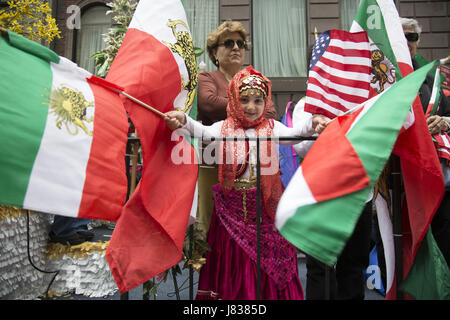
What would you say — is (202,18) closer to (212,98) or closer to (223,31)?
(223,31)

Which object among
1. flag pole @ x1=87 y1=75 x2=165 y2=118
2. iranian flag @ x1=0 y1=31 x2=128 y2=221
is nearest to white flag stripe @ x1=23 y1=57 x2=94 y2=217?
iranian flag @ x1=0 y1=31 x2=128 y2=221

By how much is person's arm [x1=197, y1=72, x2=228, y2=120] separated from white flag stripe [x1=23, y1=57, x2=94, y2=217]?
1248 millimetres

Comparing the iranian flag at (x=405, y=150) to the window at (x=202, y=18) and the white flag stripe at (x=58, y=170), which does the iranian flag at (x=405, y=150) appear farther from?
the window at (x=202, y=18)

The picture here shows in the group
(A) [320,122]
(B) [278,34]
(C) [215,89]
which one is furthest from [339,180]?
(B) [278,34]

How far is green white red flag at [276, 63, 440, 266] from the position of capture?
1.14m

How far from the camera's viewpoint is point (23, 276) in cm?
279

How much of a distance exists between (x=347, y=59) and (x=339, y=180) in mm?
922

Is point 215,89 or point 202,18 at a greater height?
point 202,18

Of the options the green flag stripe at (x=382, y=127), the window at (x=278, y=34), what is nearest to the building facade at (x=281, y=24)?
the window at (x=278, y=34)

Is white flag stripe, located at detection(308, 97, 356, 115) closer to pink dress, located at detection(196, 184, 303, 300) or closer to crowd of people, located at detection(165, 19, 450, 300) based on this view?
crowd of people, located at detection(165, 19, 450, 300)

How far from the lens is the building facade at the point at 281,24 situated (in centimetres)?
703

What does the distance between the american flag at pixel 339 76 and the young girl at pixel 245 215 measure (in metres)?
0.33

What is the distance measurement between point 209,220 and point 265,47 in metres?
5.81

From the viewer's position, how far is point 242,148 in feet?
7.16
